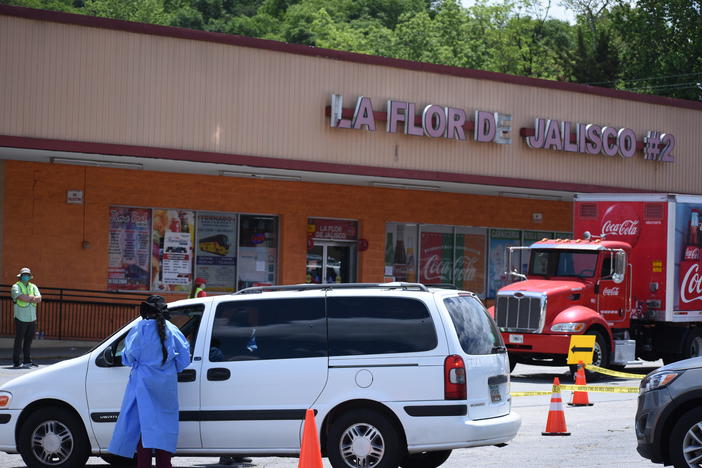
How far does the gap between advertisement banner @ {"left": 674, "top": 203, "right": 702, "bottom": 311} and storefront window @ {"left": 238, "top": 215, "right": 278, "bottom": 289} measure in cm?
1066

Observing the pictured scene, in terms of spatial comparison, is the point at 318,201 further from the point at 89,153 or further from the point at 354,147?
the point at 89,153

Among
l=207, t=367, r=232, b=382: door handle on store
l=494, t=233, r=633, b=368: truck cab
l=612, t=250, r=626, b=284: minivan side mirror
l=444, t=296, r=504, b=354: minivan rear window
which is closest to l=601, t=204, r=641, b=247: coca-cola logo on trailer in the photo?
l=494, t=233, r=633, b=368: truck cab

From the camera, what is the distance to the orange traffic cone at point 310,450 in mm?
8648

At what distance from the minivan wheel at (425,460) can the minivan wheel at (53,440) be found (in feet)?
10.1

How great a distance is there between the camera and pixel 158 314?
31.9 feet

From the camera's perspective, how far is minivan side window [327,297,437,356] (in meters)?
10.1

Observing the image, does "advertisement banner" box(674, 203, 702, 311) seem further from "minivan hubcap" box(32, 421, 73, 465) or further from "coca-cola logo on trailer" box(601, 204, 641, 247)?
"minivan hubcap" box(32, 421, 73, 465)

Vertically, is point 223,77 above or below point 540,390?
above

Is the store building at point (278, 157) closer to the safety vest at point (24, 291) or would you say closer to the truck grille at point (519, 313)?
the safety vest at point (24, 291)

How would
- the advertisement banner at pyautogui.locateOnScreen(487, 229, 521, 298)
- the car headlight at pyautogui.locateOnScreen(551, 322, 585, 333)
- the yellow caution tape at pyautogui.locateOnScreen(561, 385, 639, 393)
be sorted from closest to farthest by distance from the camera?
the yellow caution tape at pyautogui.locateOnScreen(561, 385, 639, 393)
the car headlight at pyautogui.locateOnScreen(551, 322, 585, 333)
the advertisement banner at pyautogui.locateOnScreen(487, 229, 521, 298)

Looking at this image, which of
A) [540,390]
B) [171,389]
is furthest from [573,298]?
[171,389]

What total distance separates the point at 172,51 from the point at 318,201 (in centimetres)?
651

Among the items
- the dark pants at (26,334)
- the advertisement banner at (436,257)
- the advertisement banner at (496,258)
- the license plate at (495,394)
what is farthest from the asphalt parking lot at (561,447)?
the advertisement banner at (496,258)

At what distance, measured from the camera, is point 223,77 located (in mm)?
24875
